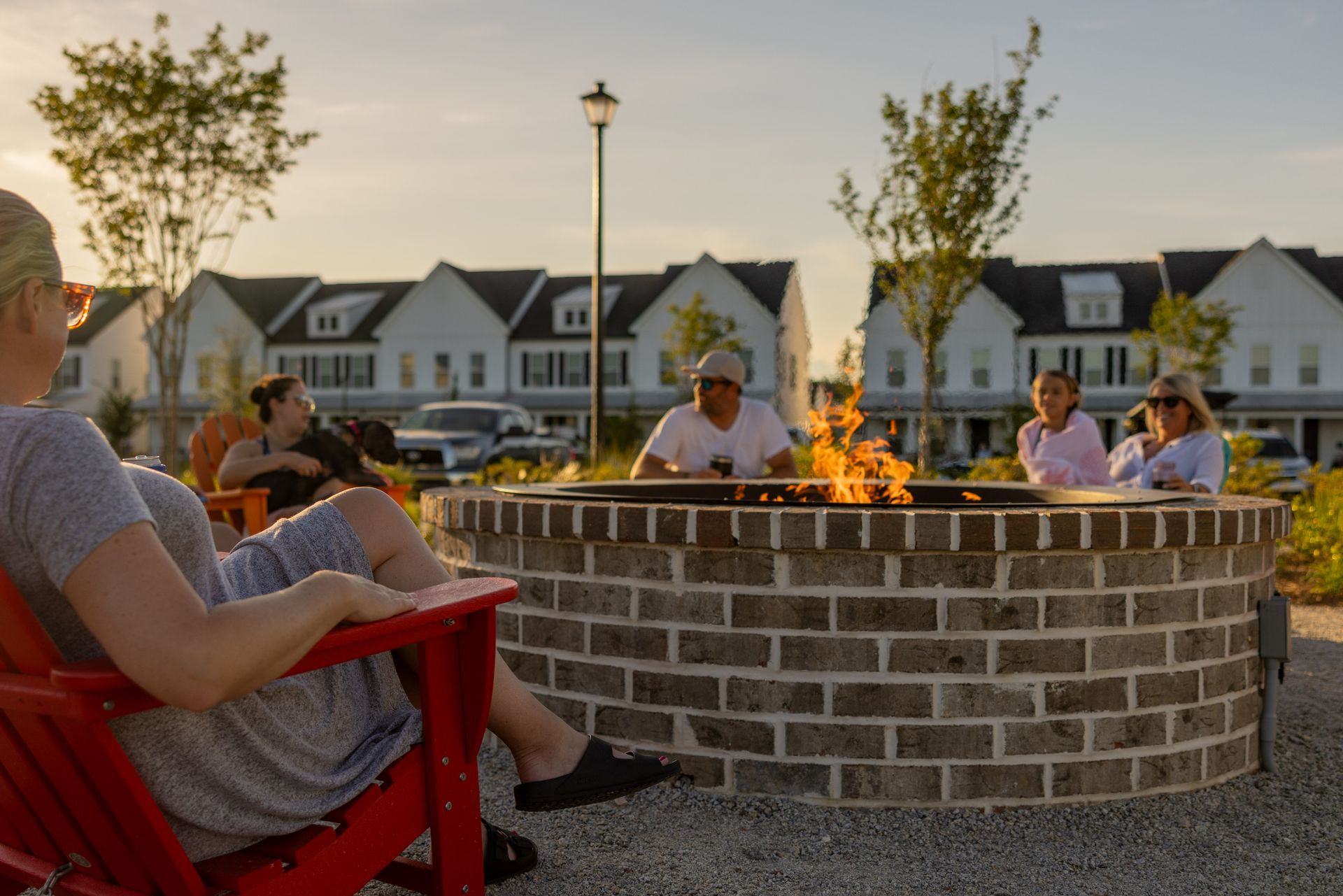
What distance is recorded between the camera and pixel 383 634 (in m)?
1.88

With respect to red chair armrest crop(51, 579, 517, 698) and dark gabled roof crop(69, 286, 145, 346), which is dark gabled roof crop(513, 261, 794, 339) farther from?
red chair armrest crop(51, 579, 517, 698)

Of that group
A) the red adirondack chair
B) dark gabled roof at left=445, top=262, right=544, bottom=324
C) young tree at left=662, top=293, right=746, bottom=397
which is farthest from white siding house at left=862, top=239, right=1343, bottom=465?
the red adirondack chair

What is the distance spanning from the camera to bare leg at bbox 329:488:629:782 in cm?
227

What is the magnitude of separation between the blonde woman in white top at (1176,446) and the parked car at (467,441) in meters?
10.8

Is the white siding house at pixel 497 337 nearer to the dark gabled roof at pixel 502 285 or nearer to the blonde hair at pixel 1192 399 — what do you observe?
the dark gabled roof at pixel 502 285

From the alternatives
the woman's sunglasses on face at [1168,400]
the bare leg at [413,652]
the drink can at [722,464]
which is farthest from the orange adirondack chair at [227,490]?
the woman's sunglasses on face at [1168,400]

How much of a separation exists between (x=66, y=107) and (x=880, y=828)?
49.6ft

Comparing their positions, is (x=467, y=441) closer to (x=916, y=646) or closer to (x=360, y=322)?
(x=916, y=646)

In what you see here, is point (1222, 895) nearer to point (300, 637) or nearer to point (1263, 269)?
point (300, 637)

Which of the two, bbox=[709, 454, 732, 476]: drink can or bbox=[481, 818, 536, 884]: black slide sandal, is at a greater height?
bbox=[709, 454, 732, 476]: drink can

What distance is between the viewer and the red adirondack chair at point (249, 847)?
1589 mm

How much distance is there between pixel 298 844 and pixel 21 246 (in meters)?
1.12

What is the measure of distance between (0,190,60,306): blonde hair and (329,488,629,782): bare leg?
27.5 inches

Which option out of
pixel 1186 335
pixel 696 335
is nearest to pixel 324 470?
pixel 696 335
